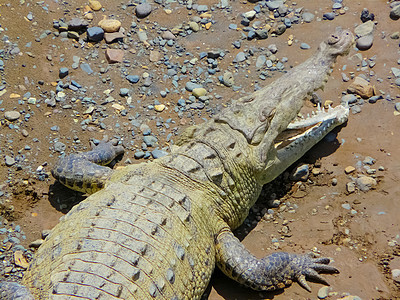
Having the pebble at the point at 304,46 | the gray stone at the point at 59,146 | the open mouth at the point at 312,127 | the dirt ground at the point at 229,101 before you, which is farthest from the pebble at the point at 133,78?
the pebble at the point at 304,46

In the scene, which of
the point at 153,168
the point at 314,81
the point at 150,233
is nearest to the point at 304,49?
the point at 314,81

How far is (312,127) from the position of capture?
595cm

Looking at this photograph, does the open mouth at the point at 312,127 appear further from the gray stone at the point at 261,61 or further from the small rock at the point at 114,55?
the small rock at the point at 114,55

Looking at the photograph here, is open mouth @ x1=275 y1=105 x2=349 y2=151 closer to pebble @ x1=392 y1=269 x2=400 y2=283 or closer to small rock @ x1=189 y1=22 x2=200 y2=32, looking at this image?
pebble @ x1=392 y1=269 x2=400 y2=283

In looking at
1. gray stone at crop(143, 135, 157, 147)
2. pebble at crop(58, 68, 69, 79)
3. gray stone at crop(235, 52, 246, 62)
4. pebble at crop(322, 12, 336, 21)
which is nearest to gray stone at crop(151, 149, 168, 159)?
gray stone at crop(143, 135, 157, 147)

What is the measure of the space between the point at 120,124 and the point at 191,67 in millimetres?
1300

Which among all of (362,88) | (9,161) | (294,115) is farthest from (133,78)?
(362,88)

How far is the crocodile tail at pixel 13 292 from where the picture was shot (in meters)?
4.43

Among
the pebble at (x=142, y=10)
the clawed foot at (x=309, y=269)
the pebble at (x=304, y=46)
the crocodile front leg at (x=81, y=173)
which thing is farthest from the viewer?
the pebble at (x=142, y=10)

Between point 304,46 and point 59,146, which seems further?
point 304,46

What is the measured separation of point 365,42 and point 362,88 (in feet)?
2.94

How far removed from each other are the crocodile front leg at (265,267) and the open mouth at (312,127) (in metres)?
1.21

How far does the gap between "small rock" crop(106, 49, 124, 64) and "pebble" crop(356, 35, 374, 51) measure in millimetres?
3213

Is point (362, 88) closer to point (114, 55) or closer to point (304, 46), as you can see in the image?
point (304, 46)
